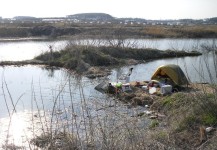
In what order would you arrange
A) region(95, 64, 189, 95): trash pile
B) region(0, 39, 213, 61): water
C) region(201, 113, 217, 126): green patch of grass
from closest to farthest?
region(201, 113, 217, 126): green patch of grass < region(95, 64, 189, 95): trash pile < region(0, 39, 213, 61): water

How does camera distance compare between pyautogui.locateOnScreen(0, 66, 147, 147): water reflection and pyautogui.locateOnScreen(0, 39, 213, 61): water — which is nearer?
pyautogui.locateOnScreen(0, 66, 147, 147): water reflection

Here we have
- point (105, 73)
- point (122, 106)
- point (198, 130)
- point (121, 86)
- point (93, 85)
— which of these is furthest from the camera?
point (105, 73)

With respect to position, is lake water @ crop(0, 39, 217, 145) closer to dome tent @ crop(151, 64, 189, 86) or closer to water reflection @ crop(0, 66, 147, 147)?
water reflection @ crop(0, 66, 147, 147)

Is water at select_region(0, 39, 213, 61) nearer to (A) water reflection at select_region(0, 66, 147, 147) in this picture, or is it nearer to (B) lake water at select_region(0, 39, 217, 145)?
(B) lake water at select_region(0, 39, 217, 145)

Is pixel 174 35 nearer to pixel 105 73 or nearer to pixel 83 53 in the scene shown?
pixel 83 53

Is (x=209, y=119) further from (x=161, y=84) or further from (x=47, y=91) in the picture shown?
(x=47, y=91)

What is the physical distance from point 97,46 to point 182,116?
16465 mm

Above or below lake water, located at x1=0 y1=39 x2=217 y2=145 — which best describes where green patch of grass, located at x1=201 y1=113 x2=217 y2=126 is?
above

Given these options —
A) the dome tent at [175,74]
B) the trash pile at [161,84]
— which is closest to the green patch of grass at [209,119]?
the trash pile at [161,84]

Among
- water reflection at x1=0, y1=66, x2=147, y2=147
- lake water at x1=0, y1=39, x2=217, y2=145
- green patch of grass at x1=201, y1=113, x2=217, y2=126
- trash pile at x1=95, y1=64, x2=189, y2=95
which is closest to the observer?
water reflection at x1=0, y1=66, x2=147, y2=147

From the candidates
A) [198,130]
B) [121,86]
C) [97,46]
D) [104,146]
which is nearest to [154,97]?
[121,86]

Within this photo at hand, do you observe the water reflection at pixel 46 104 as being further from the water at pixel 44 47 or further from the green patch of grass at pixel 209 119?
the water at pixel 44 47

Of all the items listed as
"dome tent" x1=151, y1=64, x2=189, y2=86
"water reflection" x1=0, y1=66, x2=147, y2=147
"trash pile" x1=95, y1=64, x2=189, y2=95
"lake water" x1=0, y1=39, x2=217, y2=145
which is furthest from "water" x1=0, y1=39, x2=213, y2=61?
"dome tent" x1=151, y1=64, x2=189, y2=86

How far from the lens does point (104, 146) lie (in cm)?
459
